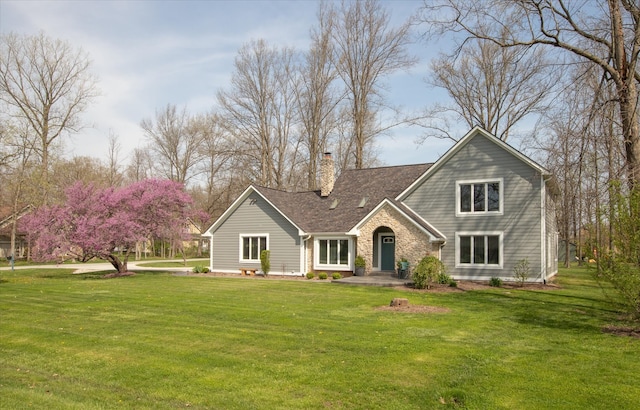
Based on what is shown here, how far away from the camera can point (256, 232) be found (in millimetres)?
25859

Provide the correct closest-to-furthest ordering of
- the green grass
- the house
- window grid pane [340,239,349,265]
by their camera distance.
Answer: the green grass < the house < window grid pane [340,239,349,265]

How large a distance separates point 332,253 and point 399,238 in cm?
423

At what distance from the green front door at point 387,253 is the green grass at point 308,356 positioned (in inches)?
379

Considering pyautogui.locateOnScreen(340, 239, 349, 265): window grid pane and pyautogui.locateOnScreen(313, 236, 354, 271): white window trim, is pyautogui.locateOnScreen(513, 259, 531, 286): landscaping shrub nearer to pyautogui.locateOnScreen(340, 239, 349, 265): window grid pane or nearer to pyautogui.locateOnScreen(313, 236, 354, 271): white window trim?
pyautogui.locateOnScreen(313, 236, 354, 271): white window trim

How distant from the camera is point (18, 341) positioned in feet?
29.2

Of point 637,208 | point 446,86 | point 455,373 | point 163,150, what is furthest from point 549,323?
point 163,150

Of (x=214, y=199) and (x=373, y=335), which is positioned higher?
(x=214, y=199)

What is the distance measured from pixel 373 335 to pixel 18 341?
701cm

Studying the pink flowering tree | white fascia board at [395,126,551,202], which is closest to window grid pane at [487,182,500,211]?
white fascia board at [395,126,551,202]

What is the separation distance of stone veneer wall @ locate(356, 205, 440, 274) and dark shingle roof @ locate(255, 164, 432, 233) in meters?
1.30

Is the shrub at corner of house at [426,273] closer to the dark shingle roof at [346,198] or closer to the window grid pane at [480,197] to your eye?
the window grid pane at [480,197]

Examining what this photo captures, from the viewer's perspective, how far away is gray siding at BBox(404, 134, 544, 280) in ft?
67.5

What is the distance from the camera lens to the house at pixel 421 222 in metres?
20.8

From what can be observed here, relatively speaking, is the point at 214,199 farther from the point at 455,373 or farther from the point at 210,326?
the point at 455,373
